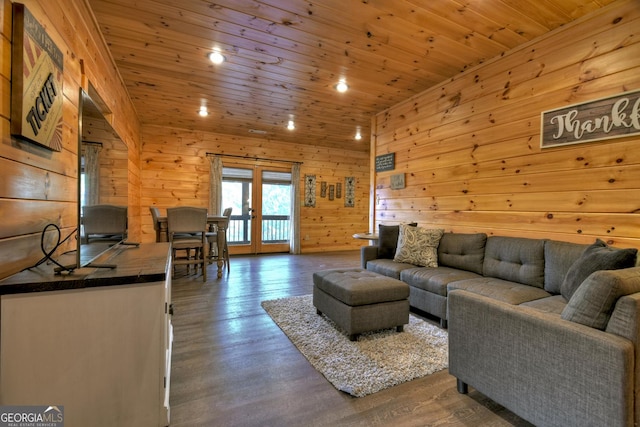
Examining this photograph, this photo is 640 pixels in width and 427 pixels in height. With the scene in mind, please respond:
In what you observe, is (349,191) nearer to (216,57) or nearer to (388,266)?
(388,266)

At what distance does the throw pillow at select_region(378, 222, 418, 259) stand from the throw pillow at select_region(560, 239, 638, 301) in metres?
1.68

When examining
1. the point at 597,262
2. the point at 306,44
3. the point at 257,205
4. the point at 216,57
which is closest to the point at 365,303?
the point at 597,262

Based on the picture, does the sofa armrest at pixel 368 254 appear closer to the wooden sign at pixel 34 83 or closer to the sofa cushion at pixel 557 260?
the sofa cushion at pixel 557 260

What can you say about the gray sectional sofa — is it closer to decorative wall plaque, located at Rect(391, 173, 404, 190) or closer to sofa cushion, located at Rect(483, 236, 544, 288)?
sofa cushion, located at Rect(483, 236, 544, 288)

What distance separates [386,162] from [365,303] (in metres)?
2.61

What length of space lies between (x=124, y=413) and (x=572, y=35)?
3.82 metres

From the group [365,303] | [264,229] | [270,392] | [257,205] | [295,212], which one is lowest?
[270,392]

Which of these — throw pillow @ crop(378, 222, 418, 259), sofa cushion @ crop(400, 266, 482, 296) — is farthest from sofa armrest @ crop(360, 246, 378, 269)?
sofa cushion @ crop(400, 266, 482, 296)

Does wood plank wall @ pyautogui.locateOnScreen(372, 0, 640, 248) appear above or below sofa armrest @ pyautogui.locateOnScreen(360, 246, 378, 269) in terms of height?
above

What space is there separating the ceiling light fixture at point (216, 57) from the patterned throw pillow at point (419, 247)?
265 centimetres

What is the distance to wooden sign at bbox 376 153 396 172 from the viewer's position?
4145 mm

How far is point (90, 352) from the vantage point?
45.4 inches

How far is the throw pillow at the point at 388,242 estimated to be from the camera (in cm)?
338

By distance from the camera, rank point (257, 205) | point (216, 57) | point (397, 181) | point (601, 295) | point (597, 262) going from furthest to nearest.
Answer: point (257, 205)
point (397, 181)
point (216, 57)
point (597, 262)
point (601, 295)
